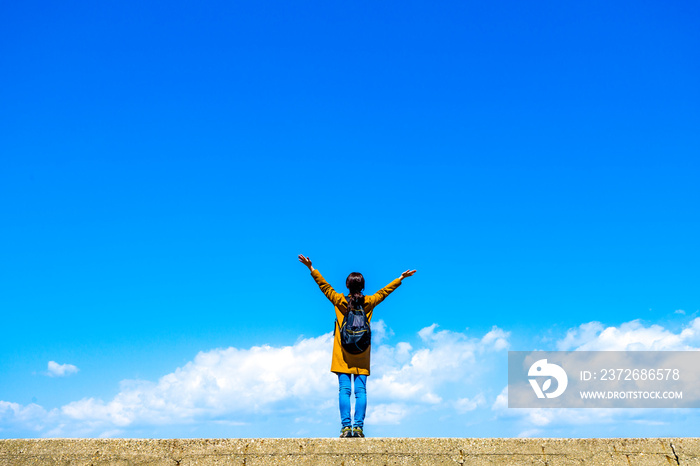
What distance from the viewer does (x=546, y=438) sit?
20.6ft

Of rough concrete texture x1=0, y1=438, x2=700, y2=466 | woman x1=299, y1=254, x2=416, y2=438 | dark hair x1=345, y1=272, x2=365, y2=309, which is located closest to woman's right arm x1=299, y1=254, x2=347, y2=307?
woman x1=299, y1=254, x2=416, y2=438

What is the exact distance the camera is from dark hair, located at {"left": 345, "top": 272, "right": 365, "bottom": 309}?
24.1ft

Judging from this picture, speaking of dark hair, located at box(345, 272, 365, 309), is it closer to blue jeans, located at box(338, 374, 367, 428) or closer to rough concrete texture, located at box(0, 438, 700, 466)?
blue jeans, located at box(338, 374, 367, 428)

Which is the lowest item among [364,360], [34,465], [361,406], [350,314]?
[34,465]

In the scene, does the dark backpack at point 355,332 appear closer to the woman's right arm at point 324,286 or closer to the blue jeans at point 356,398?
the woman's right arm at point 324,286

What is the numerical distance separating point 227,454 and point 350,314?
2257 mm

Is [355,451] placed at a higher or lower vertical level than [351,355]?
lower

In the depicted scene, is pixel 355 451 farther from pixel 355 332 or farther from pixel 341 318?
pixel 341 318

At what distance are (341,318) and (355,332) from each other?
0.37 m

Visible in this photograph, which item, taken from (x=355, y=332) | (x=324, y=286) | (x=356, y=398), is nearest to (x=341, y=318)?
(x=355, y=332)

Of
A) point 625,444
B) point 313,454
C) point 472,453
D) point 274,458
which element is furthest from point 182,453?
point 625,444

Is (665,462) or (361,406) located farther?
(361,406)

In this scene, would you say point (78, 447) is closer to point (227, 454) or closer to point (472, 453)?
point (227, 454)

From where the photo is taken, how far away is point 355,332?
7.16 meters
